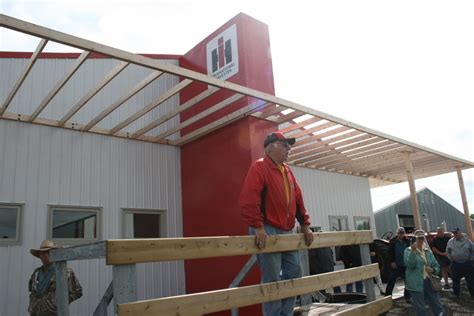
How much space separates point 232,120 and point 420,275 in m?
4.23

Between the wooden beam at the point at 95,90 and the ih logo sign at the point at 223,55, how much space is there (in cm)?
277

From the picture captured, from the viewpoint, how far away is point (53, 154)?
732cm

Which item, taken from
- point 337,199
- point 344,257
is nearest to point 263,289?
point 344,257

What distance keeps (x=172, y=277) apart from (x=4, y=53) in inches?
205

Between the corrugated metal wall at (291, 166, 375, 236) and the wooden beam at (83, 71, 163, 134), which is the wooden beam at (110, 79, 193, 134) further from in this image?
the corrugated metal wall at (291, 166, 375, 236)

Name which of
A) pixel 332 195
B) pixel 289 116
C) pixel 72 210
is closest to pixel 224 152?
pixel 289 116

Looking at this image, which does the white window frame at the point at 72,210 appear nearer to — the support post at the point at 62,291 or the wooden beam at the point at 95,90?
the wooden beam at the point at 95,90

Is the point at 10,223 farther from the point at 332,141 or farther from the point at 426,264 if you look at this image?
the point at 426,264

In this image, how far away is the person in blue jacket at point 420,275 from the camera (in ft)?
22.7

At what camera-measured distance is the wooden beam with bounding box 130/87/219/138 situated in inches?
264

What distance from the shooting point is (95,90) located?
6.25m

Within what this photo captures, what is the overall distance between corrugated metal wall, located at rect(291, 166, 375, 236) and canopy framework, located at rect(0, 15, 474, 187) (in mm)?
276

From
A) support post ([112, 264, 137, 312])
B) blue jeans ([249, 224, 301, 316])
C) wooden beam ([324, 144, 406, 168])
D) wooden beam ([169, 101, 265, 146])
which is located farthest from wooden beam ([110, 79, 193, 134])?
wooden beam ([324, 144, 406, 168])

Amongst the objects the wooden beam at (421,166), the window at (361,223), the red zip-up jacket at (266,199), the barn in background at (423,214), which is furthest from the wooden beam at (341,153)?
the barn in background at (423,214)
